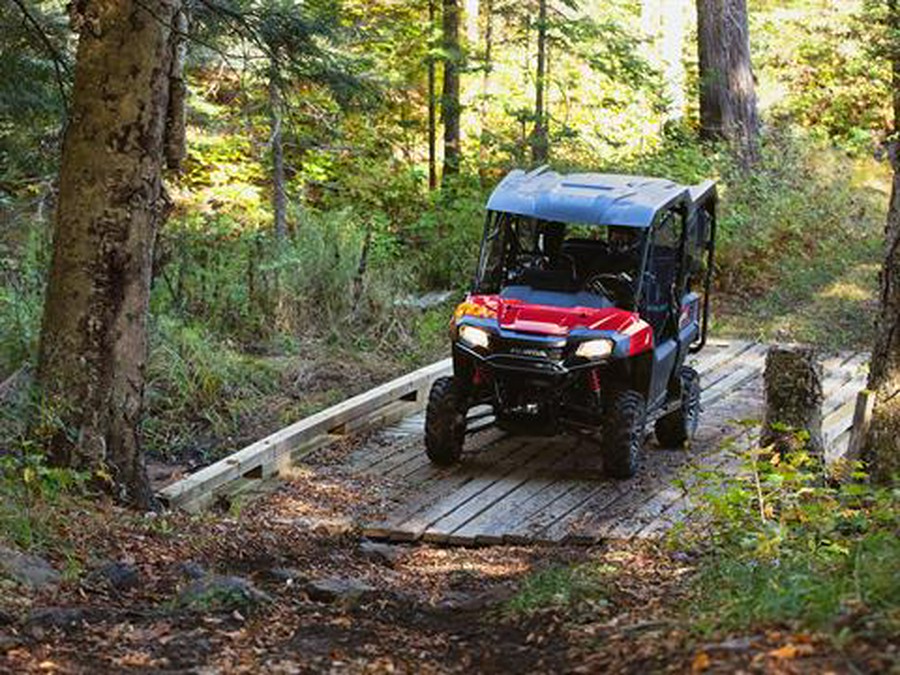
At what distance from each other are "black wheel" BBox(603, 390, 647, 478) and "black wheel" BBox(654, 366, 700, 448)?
35.5 inches

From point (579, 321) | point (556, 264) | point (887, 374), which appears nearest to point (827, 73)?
point (556, 264)

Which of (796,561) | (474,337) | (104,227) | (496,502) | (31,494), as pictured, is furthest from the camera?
(474,337)

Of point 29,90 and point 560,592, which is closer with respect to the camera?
point 560,592

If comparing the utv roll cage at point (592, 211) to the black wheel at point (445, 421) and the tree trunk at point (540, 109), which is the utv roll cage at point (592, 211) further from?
the tree trunk at point (540, 109)

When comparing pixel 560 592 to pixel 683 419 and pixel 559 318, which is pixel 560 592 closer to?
pixel 559 318

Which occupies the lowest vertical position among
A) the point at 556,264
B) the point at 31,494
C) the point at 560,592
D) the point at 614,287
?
the point at 560,592

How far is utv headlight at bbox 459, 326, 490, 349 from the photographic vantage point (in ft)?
28.2

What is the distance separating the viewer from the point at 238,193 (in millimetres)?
19297

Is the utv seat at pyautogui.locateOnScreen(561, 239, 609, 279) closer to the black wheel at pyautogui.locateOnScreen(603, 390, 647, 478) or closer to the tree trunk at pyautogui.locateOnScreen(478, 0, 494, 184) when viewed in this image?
the black wheel at pyautogui.locateOnScreen(603, 390, 647, 478)

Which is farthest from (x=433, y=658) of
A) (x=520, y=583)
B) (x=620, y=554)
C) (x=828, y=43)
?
(x=828, y=43)

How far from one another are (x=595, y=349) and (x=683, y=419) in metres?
1.58

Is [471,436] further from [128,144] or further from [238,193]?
[238,193]

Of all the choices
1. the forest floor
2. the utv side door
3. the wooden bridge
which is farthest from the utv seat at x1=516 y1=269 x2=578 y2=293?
the forest floor

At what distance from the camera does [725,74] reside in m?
19.8
